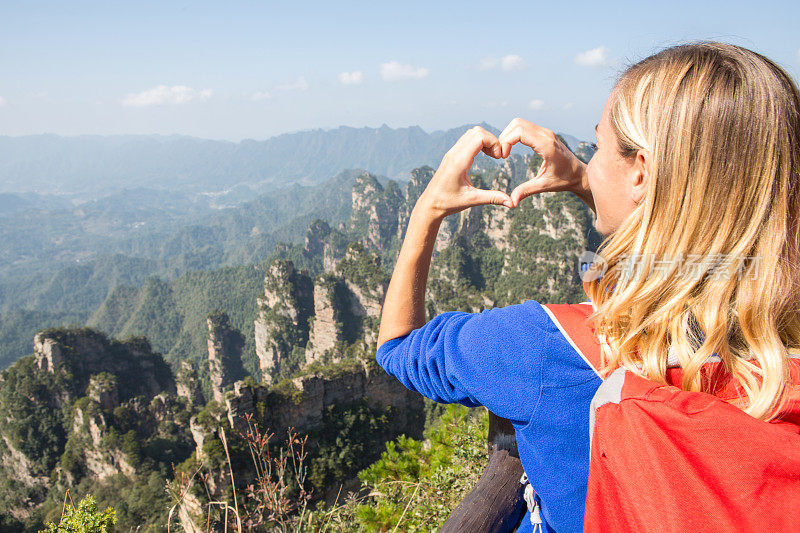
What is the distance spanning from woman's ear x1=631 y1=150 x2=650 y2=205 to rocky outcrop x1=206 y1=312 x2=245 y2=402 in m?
36.3

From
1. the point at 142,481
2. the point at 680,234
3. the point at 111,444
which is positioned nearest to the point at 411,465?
the point at 680,234

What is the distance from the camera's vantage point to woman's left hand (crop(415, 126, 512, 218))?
1.43 m

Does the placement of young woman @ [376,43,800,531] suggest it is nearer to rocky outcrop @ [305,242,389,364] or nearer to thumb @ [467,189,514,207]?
thumb @ [467,189,514,207]

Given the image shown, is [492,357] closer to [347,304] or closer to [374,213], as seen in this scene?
[347,304]

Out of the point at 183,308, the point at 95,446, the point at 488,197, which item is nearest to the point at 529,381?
the point at 488,197

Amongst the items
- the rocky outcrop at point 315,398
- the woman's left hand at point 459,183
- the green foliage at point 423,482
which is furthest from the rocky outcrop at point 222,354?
the woman's left hand at point 459,183

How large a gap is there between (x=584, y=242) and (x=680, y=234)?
1423 inches

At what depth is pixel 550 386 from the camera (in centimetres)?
107

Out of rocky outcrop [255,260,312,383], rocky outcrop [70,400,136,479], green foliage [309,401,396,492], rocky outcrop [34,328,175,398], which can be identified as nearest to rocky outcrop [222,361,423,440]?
green foliage [309,401,396,492]

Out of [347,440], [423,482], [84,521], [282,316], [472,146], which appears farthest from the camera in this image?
[282,316]

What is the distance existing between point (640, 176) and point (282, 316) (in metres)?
35.4

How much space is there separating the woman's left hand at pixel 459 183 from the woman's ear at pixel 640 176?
0.39 metres

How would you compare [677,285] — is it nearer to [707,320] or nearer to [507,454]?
[707,320]

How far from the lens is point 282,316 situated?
115ft
